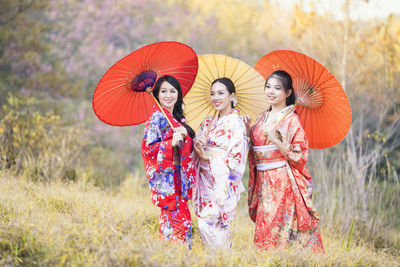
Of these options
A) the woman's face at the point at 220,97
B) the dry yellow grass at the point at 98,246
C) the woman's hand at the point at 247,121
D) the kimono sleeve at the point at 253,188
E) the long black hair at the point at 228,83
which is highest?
the long black hair at the point at 228,83

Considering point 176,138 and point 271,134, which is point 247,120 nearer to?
point 271,134

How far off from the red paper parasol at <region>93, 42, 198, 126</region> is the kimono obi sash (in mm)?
933

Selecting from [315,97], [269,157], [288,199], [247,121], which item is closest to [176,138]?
[247,121]

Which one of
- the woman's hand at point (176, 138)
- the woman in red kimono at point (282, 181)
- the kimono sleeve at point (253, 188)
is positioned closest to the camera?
the woman's hand at point (176, 138)

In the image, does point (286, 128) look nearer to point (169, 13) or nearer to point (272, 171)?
point (272, 171)

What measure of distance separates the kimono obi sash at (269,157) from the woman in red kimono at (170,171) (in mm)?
615

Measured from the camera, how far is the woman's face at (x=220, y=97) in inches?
141

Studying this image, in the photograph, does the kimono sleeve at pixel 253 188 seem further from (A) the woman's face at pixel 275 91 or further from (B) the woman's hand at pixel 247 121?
(A) the woman's face at pixel 275 91

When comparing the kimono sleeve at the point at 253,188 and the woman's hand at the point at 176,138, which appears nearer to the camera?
the woman's hand at the point at 176,138

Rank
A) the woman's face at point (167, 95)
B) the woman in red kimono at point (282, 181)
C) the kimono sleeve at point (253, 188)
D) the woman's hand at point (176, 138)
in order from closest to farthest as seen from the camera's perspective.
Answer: the woman's hand at point (176, 138) < the woman in red kimono at point (282, 181) < the woman's face at point (167, 95) < the kimono sleeve at point (253, 188)

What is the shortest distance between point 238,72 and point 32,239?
2.24 meters

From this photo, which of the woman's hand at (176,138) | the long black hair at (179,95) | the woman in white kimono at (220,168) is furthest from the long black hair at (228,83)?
the woman's hand at (176,138)

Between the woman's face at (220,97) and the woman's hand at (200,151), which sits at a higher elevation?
the woman's face at (220,97)

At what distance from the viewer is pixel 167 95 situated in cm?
353
